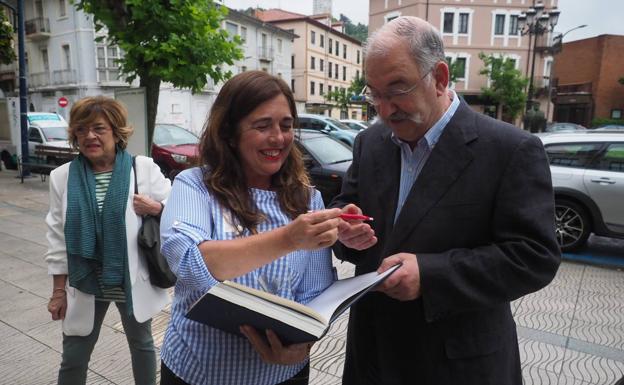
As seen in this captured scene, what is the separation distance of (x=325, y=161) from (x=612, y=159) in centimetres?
422

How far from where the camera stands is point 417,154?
1.61 metres

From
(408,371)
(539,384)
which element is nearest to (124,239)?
(408,371)

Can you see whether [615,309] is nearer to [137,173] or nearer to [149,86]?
[137,173]

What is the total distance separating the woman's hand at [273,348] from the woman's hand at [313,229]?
297mm

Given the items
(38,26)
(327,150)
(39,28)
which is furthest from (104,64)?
(327,150)

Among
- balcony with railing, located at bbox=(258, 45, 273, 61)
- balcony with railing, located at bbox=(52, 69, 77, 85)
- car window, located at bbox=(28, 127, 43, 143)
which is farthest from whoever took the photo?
balcony with railing, located at bbox=(258, 45, 273, 61)

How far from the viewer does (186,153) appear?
9.62m

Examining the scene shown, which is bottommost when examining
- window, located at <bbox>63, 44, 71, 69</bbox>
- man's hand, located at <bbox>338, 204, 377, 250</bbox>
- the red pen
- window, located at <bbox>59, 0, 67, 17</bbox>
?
man's hand, located at <bbox>338, 204, 377, 250</bbox>

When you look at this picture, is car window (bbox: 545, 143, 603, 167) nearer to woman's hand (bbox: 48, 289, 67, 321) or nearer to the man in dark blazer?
the man in dark blazer

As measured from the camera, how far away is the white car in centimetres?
577

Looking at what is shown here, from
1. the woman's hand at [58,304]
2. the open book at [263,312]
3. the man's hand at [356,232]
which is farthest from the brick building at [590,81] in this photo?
the open book at [263,312]

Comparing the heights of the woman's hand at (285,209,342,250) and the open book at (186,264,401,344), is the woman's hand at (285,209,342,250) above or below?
above

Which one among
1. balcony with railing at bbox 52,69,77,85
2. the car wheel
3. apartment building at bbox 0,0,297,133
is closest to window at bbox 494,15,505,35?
apartment building at bbox 0,0,297,133

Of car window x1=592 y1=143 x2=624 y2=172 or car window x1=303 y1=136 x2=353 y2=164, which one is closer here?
car window x1=592 y1=143 x2=624 y2=172
